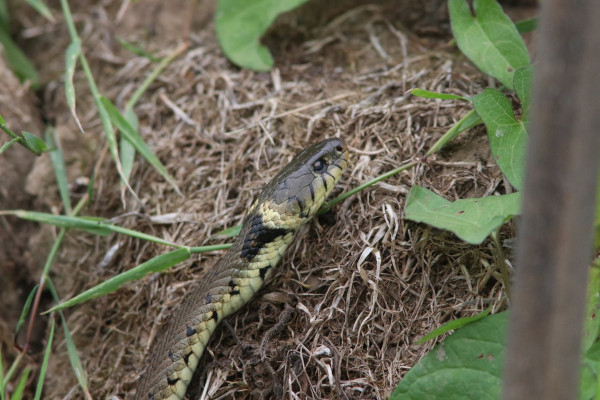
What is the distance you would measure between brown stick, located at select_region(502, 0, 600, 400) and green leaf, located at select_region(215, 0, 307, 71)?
296 cm

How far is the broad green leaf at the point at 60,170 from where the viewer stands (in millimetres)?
3703

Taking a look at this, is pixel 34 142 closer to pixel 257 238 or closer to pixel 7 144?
pixel 7 144

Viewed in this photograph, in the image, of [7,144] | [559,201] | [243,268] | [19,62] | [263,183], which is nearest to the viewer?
[559,201]

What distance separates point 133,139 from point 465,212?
2.17m

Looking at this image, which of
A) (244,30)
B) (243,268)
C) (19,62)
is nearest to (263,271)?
(243,268)

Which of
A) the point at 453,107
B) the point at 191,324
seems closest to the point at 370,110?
the point at 453,107

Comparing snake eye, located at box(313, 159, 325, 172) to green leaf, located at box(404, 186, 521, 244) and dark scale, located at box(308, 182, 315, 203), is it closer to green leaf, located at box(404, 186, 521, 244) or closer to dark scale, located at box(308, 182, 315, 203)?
dark scale, located at box(308, 182, 315, 203)

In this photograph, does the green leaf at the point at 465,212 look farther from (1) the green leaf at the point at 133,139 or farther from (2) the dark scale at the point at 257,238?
(1) the green leaf at the point at 133,139

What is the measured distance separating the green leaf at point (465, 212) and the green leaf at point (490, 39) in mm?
891

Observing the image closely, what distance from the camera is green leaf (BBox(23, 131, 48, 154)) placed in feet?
10.3

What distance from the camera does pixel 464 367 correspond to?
7.32 ft

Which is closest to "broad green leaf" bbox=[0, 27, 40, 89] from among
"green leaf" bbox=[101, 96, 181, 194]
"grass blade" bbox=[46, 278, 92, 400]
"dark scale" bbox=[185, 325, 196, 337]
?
"green leaf" bbox=[101, 96, 181, 194]

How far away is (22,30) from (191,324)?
134 inches

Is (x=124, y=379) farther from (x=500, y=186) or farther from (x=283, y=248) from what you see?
(x=500, y=186)
